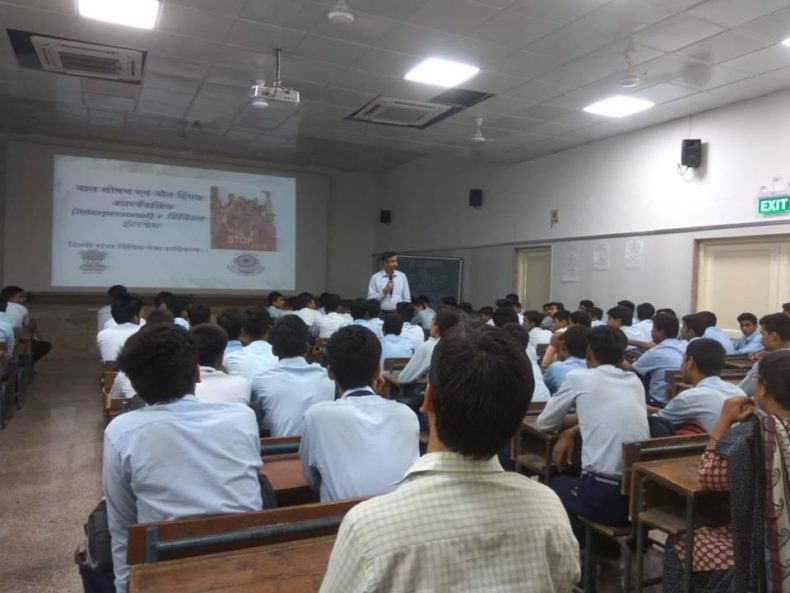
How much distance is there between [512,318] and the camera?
4.74 m

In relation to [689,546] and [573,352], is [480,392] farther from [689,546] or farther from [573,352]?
[573,352]

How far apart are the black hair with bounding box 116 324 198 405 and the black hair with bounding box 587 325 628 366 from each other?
173cm

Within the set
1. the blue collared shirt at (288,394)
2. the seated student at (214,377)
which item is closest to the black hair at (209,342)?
the seated student at (214,377)

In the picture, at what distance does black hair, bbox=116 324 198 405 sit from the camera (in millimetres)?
1540

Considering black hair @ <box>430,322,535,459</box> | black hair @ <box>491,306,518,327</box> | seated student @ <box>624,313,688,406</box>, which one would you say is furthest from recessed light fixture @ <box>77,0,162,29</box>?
seated student @ <box>624,313,688,406</box>

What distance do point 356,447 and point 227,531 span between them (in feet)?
1.48

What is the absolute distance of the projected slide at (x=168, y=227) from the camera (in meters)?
8.32

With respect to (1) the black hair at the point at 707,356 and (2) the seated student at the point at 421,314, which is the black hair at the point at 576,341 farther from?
(2) the seated student at the point at 421,314

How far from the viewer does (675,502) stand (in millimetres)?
2203

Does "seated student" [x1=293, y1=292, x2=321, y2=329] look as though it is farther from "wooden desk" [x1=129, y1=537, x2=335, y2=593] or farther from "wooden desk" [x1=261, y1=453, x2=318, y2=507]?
"wooden desk" [x1=129, y1=537, x2=335, y2=593]

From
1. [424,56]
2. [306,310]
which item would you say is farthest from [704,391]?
[306,310]

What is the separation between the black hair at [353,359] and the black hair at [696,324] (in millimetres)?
3514

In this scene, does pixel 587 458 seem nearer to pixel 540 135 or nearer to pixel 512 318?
pixel 512 318

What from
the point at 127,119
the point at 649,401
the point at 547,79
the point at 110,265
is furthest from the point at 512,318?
the point at 110,265
